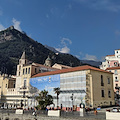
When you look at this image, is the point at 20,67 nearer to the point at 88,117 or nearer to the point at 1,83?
the point at 1,83

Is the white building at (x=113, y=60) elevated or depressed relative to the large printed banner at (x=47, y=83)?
elevated

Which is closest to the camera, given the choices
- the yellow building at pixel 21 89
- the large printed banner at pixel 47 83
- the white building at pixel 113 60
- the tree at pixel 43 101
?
the tree at pixel 43 101

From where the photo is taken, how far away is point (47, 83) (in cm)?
5200

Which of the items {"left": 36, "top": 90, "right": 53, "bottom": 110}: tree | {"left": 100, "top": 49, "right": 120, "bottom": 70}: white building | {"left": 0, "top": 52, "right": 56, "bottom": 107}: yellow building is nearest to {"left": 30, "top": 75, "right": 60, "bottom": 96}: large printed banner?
{"left": 0, "top": 52, "right": 56, "bottom": 107}: yellow building

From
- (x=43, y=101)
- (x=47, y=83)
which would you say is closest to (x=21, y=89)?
(x=47, y=83)

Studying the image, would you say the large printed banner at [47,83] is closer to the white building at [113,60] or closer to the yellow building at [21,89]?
the yellow building at [21,89]

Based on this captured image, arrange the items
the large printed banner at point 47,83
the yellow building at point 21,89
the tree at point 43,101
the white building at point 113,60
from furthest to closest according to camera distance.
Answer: the white building at point 113,60 → the yellow building at point 21,89 → the large printed banner at point 47,83 → the tree at point 43,101

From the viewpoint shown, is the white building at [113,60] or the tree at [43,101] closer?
the tree at [43,101]

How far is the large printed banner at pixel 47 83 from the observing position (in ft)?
161

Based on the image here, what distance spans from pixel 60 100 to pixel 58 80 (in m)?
5.79

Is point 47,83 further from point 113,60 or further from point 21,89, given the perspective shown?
point 113,60

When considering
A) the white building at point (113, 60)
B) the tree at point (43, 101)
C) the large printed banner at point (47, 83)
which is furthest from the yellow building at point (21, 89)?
the white building at point (113, 60)

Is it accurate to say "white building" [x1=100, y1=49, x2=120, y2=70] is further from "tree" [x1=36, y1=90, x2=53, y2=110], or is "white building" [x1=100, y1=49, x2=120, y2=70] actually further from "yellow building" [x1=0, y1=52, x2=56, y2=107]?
"tree" [x1=36, y1=90, x2=53, y2=110]


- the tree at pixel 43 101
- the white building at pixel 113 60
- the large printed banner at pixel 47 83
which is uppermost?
the white building at pixel 113 60
